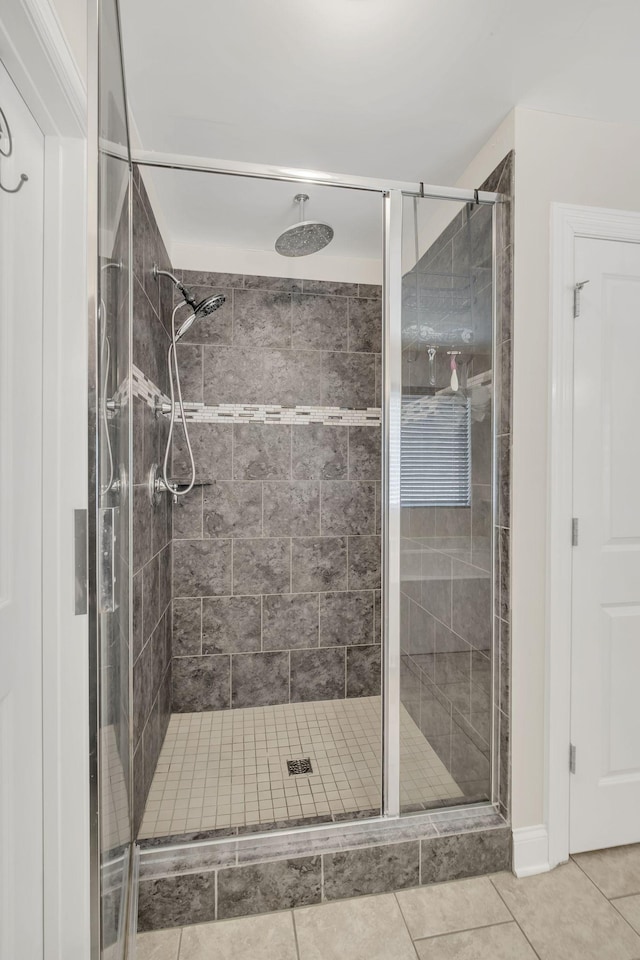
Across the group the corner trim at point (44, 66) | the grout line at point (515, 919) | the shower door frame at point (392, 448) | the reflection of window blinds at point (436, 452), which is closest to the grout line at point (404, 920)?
the shower door frame at point (392, 448)

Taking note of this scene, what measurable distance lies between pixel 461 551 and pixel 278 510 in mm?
1214

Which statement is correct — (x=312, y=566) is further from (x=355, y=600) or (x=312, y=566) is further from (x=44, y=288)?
(x=44, y=288)

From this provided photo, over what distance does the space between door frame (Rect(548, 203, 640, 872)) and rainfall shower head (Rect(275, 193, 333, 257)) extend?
97 cm

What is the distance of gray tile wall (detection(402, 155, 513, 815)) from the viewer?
1.67m

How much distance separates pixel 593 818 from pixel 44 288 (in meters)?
2.24

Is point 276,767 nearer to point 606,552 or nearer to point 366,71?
point 606,552

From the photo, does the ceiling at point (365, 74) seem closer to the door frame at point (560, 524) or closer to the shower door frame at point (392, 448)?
the shower door frame at point (392, 448)

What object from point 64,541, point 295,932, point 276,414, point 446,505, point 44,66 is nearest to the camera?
point 44,66

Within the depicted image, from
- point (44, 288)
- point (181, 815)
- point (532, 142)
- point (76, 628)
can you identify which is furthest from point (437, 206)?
point (181, 815)

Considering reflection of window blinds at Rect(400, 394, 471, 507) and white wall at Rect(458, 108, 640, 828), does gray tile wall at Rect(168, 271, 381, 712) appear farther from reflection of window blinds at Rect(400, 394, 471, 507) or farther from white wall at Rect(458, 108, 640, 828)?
white wall at Rect(458, 108, 640, 828)

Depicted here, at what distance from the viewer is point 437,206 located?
5.53 ft

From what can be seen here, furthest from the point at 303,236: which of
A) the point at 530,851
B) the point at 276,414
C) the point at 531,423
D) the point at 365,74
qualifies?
the point at 530,851

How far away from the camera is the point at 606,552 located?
1.68 meters

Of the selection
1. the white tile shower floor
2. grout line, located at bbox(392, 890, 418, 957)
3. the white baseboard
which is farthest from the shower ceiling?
grout line, located at bbox(392, 890, 418, 957)
